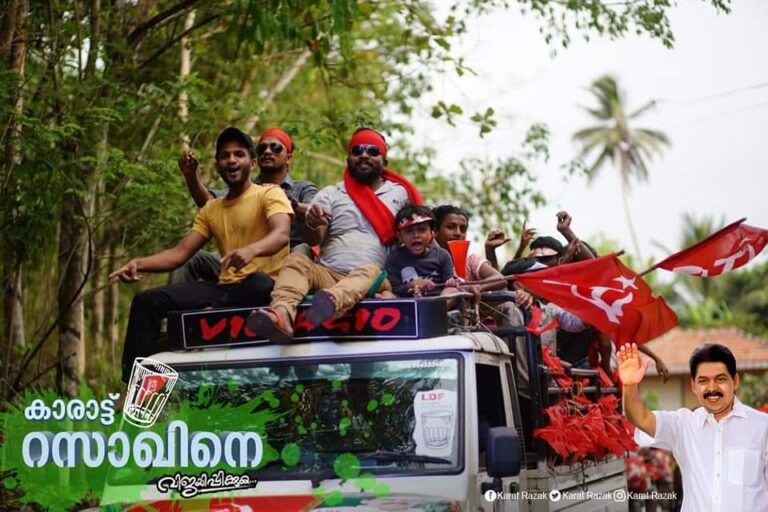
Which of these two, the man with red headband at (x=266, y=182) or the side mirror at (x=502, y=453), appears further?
the man with red headband at (x=266, y=182)

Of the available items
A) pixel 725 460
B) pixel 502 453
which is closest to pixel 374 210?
pixel 502 453

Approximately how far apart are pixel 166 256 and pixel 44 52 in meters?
5.24

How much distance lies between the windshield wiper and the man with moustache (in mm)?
1059

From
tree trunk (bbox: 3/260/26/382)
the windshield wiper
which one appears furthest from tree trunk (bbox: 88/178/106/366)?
the windshield wiper

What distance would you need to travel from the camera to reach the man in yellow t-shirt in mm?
6738

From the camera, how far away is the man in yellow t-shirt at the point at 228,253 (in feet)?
22.1

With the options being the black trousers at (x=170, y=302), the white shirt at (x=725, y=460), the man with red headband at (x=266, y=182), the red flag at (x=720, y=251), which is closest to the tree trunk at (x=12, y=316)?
the man with red headband at (x=266, y=182)

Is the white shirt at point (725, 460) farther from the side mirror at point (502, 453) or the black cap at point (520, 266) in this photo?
the black cap at point (520, 266)

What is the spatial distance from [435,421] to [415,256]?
151 cm

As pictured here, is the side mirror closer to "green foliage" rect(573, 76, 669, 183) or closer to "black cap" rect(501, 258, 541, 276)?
"black cap" rect(501, 258, 541, 276)

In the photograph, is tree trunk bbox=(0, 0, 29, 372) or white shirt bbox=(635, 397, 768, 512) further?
tree trunk bbox=(0, 0, 29, 372)

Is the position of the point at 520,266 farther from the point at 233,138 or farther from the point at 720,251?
the point at 233,138

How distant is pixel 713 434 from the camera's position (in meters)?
5.14

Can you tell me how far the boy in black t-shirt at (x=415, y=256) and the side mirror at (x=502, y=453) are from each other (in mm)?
1399
